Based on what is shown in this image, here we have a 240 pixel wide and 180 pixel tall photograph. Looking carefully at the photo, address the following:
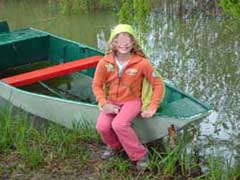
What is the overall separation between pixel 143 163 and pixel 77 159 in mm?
586

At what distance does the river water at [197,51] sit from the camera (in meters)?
5.55

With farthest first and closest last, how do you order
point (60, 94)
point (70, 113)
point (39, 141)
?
point (60, 94), point (70, 113), point (39, 141)

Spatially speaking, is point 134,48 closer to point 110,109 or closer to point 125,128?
point 110,109

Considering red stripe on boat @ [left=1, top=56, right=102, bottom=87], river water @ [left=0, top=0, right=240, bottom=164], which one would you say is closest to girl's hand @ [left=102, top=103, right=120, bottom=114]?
river water @ [left=0, top=0, right=240, bottom=164]

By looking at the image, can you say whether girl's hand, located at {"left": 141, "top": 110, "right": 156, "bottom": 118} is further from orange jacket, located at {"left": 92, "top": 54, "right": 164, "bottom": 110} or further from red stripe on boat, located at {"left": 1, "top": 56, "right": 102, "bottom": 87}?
red stripe on boat, located at {"left": 1, "top": 56, "right": 102, "bottom": 87}

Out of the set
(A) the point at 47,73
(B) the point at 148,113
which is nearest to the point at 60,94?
(A) the point at 47,73

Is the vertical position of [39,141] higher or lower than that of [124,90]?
lower

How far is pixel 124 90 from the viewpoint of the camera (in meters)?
4.34

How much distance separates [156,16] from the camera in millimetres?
12336

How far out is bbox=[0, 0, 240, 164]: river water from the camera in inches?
219

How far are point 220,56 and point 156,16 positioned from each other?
397 cm

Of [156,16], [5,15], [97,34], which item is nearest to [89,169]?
[97,34]

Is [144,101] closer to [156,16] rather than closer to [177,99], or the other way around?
[177,99]

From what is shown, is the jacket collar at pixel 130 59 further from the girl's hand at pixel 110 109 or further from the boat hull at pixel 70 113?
the boat hull at pixel 70 113
